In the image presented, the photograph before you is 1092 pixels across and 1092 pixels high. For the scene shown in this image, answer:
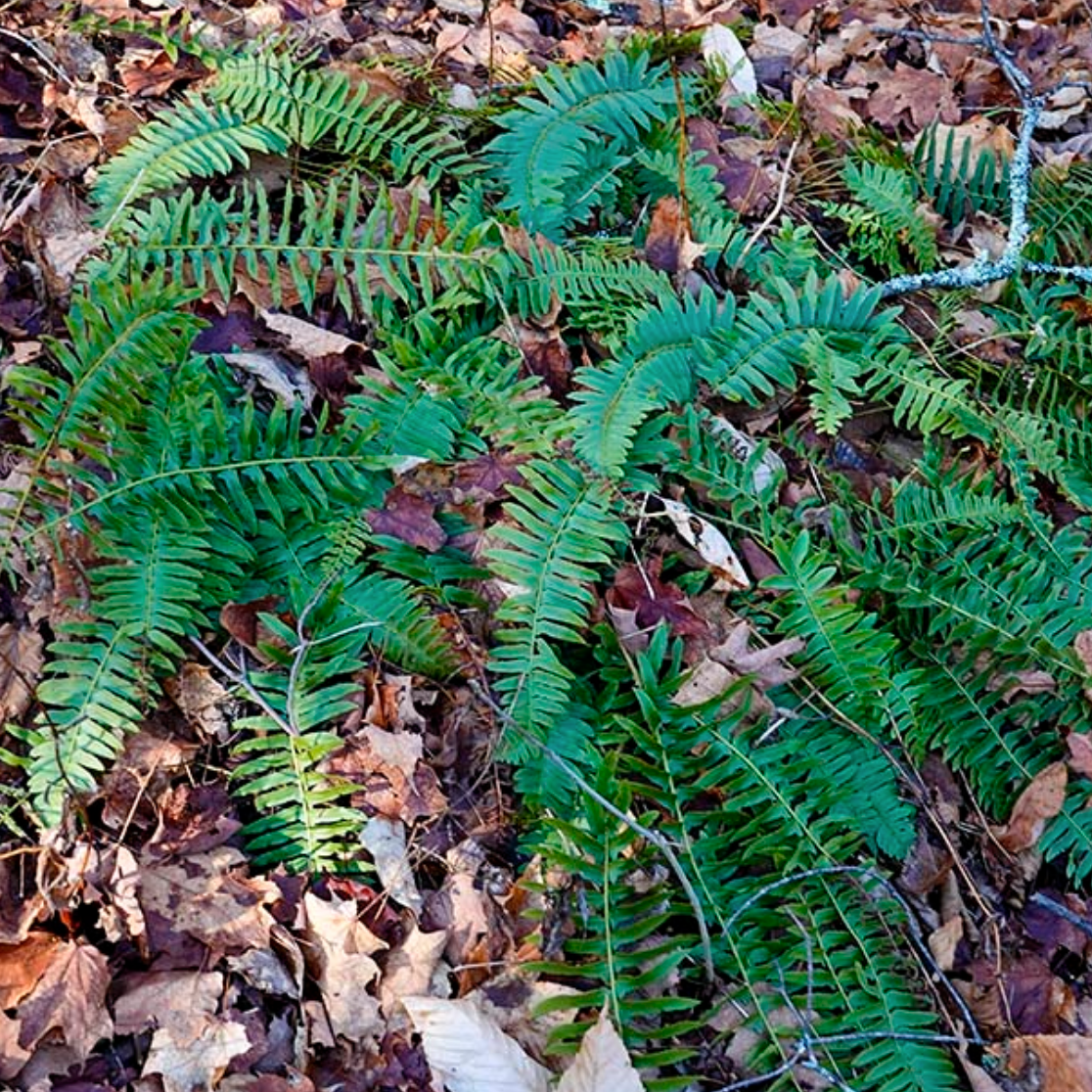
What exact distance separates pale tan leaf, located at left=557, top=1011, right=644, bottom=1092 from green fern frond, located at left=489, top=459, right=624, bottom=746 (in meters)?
0.61

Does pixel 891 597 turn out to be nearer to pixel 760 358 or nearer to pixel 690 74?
pixel 760 358

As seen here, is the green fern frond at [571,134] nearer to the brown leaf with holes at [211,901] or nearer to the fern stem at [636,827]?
the fern stem at [636,827]

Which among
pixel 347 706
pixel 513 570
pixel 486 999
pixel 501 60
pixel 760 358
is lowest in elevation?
pixel 486 999

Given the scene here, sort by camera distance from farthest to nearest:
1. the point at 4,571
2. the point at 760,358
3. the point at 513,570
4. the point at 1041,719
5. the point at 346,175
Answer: the point at 346,175 < the point at 760,358 < the point at 1041,719 < the point at 513,570 < the point at 4,571

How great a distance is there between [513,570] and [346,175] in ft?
4.31

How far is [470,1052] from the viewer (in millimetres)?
2070

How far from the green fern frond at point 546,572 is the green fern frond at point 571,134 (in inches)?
31.8

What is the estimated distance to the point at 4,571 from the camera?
2350 millimetres

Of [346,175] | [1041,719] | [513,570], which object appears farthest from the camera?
[346,175]

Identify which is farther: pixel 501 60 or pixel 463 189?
pixel 501 60

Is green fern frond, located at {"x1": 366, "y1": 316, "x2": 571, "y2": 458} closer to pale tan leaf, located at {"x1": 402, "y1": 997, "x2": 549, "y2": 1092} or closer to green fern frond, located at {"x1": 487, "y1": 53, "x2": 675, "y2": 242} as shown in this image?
green fern frond, located at {"x1": 487, "y1": 53, "x2": 675, "y2": 242}

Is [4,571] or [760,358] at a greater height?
[760,358]

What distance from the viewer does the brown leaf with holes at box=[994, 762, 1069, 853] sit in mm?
2625

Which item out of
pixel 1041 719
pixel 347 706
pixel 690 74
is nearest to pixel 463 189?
Answer: pixel 690 74
